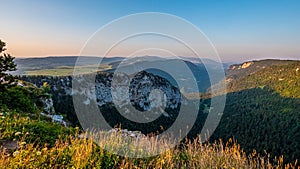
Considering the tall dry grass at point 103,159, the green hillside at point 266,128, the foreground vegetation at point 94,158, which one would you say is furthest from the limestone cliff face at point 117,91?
the tall dry grass at point 103,159

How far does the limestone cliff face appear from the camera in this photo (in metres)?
112

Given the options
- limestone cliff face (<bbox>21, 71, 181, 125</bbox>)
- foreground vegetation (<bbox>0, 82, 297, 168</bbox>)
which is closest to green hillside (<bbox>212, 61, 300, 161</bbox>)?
limestone cliff face (<bbox>21, 71, 181, 125</bbox>)

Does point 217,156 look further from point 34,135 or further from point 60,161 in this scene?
point 34,135

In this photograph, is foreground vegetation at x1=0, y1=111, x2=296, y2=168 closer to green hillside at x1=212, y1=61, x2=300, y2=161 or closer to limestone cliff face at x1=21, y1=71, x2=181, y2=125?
limestone cliff face at x1=21, y1=71, x2=181, y2=125

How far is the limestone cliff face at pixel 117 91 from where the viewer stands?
366ft

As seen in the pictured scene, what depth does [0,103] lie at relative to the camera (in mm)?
15750

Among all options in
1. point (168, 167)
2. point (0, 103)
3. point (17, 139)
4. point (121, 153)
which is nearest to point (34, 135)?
point (17, 139)

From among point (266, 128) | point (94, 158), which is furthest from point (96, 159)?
point (266, 128)

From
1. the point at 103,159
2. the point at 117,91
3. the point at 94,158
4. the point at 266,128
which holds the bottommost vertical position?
the point at 266,128

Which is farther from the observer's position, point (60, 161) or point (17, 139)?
point (17, 139)

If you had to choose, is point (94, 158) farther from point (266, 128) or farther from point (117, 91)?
point (266, 128)

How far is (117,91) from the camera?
453ft

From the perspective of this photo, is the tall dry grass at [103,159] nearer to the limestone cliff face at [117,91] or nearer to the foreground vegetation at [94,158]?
the foreground vegetation at [94,158]

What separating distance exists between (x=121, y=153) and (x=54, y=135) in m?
4.16
